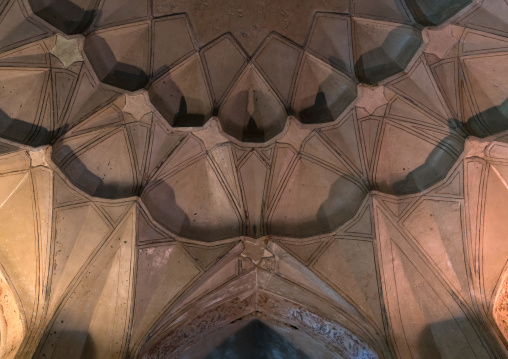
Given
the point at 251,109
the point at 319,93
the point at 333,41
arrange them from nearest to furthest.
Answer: the point at 333,41, the point at 319,93, the point at 251,109

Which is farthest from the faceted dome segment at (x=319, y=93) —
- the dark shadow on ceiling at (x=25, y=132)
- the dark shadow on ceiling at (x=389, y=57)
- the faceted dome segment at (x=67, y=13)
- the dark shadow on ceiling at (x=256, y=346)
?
the dark shadow on ceiling at (x=25, y=132)

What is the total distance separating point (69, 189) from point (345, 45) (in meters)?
5.24

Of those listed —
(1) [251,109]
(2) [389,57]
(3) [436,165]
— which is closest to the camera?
(3) [436,165]

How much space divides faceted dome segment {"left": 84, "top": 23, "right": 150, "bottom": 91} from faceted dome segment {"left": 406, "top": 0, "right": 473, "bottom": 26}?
4.52 metres

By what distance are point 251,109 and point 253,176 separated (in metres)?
1.23

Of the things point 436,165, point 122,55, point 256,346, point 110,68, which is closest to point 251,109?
point 122,55

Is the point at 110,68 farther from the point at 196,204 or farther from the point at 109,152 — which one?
the point at 196,204

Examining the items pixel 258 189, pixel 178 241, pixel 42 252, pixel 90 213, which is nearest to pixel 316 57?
pixel 258 189

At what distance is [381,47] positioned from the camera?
9.76 meters

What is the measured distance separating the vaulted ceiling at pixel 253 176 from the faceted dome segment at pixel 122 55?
Result: 0.03 metres

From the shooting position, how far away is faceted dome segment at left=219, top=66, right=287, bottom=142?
1033 centimetres

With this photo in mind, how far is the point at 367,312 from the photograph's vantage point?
29.9 feet

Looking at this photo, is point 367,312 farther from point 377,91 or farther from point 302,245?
point 377,91

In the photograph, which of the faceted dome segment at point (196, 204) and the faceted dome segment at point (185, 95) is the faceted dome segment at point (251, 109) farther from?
the faceted dome segment at point (196, 204)
